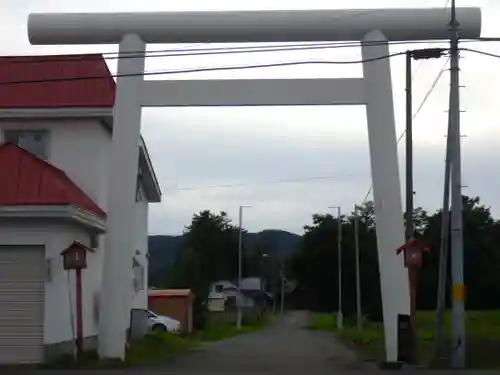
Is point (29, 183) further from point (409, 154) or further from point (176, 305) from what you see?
point (176, 305)

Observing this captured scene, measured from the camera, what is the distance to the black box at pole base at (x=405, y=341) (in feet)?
83.0

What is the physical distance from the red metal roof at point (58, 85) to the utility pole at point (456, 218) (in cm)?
982

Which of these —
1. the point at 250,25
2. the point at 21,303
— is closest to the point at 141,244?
the point at 21,303

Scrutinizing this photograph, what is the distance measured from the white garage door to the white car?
834 inches

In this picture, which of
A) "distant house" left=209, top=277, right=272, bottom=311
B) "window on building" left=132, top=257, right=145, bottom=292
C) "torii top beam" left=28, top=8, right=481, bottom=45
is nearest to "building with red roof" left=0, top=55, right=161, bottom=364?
"torii top beam" left=28, top=8, right=481, bottom=45

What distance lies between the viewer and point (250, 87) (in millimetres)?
25781

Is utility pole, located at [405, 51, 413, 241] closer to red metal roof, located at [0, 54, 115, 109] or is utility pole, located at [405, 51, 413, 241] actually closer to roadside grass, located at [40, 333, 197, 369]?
roadside grass, located at [40, 333, 197, 369]

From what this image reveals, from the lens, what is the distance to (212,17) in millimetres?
25344

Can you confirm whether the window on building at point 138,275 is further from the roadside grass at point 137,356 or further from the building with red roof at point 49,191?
the building with red roof at point 49,191

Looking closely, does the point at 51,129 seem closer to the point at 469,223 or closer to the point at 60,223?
the point at 60,223

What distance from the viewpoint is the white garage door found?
25016 mm

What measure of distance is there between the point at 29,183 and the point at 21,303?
9.94ft

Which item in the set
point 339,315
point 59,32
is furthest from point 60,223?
point 339,315

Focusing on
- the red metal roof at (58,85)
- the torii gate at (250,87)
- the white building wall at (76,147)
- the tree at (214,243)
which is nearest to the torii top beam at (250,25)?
the torii gate at (250,87)
